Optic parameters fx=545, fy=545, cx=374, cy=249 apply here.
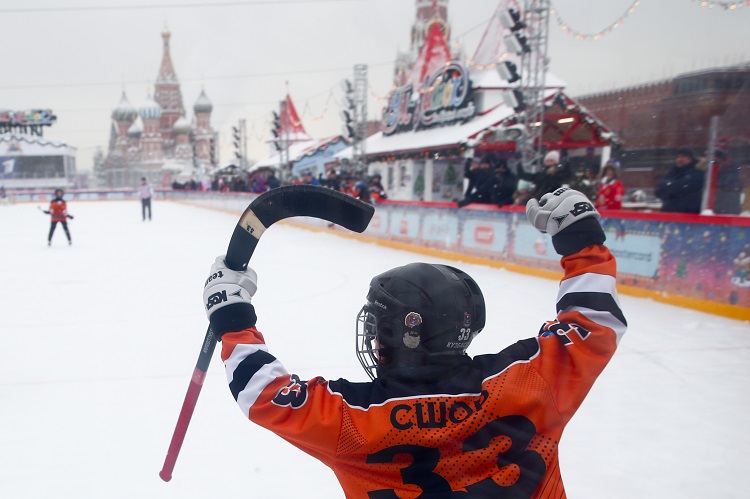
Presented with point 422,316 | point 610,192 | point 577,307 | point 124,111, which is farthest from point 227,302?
point 124,111

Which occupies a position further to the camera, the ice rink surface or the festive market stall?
the festive market stall

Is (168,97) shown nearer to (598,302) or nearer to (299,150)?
(299,150)

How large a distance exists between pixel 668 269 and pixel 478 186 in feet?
10.5

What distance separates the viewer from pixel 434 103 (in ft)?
55.4

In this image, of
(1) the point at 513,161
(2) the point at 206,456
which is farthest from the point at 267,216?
(1) the point at 513,161

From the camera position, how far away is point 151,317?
4.91 m

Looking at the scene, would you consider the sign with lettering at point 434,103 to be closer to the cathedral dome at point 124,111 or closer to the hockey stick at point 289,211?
the hockey stick at point 289,211

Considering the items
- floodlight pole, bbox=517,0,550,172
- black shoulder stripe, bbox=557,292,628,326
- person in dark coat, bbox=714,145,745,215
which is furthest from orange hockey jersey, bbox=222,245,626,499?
floodlight pole, bbox=517,0,550,172

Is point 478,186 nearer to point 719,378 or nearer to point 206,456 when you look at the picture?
point 719,378

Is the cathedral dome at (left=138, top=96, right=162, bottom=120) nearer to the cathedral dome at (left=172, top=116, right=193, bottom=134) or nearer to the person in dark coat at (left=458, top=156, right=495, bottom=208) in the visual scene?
the cathedral dome at (left=172, top=116, right=193, bottom=134)

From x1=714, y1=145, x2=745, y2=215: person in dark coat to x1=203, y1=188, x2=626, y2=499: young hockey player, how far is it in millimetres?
4883

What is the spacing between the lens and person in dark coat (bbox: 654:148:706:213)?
17.6ft

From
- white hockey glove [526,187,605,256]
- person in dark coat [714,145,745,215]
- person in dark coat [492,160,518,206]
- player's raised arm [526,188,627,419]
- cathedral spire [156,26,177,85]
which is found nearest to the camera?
player's raised arm [526,188,627,419]

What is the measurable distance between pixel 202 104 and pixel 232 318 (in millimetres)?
60965
